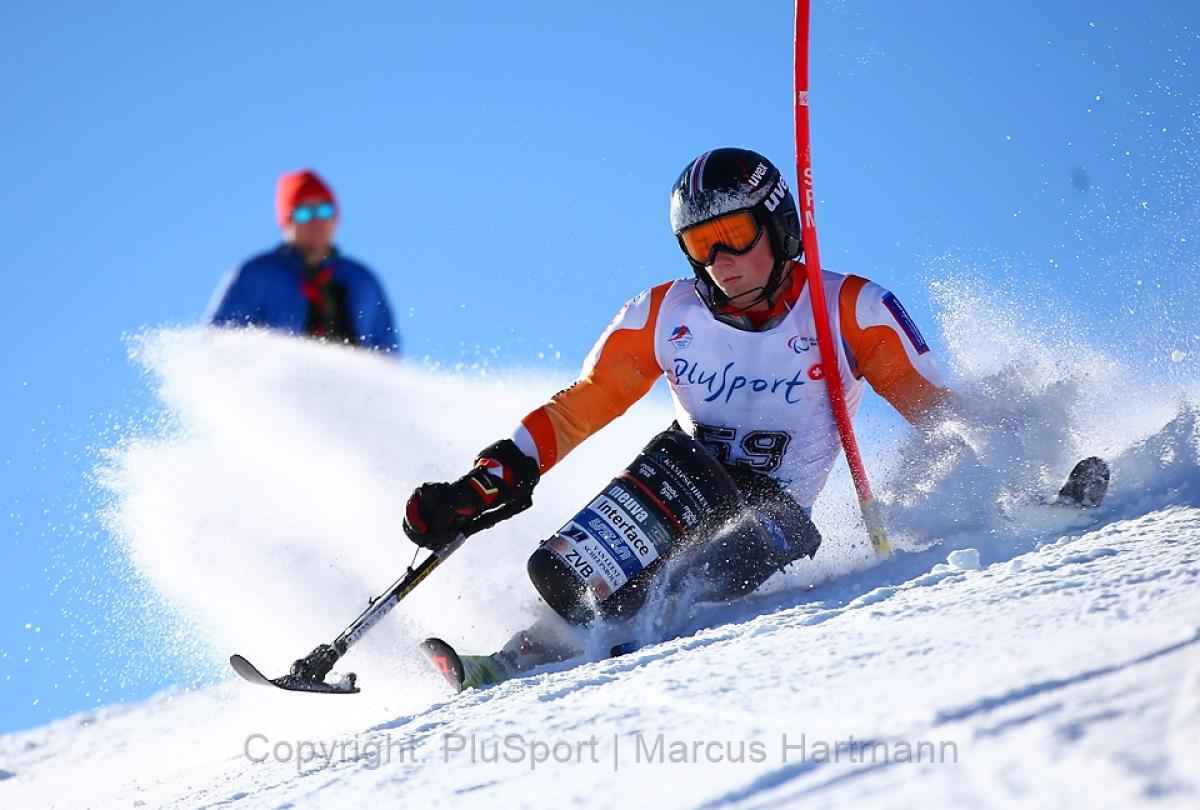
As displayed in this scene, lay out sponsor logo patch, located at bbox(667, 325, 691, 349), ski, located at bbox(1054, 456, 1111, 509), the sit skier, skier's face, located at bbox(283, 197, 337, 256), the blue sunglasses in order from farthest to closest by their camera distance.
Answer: the blue sunglasses
skier's face, located at bbox(283, 197, 337, 256)
sponsor logo patch, located at bbox(667, 325, 691, 349)
the sit skier
ski, located at bbox(1054, 456, 1111, 509)

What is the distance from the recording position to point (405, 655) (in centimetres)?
456

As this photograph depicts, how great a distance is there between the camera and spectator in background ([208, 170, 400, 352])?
749cm

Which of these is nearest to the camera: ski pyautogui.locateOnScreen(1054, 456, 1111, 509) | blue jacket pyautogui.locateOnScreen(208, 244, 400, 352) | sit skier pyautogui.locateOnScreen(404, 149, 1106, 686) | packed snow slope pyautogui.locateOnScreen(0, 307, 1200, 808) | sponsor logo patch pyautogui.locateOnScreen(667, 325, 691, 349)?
packed snow slope pyautogui.locateOnScreen(0, 307, 1200, 808)

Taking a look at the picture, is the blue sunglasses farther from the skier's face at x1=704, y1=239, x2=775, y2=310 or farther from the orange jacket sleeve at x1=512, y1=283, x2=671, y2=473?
the skier's face at x1=704, y1=239, x2=775, y2=310

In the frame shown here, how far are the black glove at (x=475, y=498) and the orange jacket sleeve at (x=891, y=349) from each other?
4.54 ft

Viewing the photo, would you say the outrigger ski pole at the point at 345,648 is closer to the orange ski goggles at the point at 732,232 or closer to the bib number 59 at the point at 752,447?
the bib number 59 at the point at 752,447

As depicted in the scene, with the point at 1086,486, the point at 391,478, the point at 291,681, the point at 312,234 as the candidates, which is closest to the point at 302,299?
the point at 312,234

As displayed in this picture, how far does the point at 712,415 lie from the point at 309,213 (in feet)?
13.1

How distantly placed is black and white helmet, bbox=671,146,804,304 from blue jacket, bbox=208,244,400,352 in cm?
328

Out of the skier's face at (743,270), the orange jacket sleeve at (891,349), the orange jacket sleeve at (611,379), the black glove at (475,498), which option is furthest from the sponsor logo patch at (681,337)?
the black glove at (475,498)

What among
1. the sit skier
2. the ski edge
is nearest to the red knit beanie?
the sit skier

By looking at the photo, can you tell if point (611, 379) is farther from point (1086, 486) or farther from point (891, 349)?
point (1086, 486)

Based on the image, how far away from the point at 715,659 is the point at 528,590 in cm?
219

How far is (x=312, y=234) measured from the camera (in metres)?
7.74
